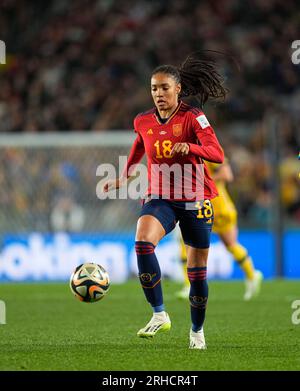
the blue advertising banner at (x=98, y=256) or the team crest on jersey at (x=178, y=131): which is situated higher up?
the blue advertising banner at (x=98, y=256)

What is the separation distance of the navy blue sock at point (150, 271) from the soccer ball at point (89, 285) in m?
0.55

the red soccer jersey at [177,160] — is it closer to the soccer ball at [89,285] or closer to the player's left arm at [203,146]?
the player's left arm at [203,146]

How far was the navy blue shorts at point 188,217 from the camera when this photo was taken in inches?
A: 263

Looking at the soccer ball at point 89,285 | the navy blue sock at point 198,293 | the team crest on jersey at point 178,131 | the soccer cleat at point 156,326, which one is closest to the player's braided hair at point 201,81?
the team crest on jersey at point 178,131

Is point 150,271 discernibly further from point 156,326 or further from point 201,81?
point 201,81

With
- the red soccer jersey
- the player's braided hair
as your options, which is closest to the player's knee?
the red soccer jersey

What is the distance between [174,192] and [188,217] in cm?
25

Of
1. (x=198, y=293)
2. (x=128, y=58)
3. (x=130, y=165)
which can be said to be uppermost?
(x=128, y=58)

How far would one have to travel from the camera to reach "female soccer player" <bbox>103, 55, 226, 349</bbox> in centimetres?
669

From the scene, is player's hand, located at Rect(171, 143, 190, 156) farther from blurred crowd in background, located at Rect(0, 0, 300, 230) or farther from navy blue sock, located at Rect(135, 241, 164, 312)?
blurred crowd in background, located at Rect(0, 0, 300, 230)

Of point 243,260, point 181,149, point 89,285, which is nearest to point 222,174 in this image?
point 243,260

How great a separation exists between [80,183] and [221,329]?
26.3ft

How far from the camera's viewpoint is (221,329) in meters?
8.29

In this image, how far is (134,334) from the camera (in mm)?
7855
